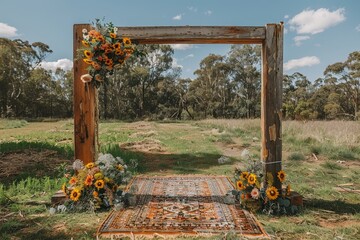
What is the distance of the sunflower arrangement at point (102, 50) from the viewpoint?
14.0ft

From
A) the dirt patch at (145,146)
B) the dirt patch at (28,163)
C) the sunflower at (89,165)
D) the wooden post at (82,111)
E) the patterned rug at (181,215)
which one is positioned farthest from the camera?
the dirt patch at (145,146)

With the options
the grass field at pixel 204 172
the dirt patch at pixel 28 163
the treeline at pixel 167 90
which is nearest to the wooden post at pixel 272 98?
the grass field at pixel 204 172

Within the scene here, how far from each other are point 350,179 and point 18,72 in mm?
37111

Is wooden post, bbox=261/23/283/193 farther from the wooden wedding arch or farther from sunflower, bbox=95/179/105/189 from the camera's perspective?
sunflower, bbox=95/179/105/189

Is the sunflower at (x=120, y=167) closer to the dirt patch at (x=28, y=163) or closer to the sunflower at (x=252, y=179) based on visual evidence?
the sunflower at (x=252, y=179)

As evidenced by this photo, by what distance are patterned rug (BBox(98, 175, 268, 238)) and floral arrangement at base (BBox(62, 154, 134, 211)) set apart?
299 mm

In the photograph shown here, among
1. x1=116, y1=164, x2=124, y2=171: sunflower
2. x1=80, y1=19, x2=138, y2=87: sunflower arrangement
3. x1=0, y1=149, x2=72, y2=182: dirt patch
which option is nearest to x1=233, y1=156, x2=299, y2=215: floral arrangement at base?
x1=116, y1=164, x2=124, y2=171: sunflower

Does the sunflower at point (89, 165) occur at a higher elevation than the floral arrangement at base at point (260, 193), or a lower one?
higher

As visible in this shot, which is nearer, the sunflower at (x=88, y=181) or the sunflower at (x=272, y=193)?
the sunflower at (x=272, y=193)

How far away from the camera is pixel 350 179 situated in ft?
20.3

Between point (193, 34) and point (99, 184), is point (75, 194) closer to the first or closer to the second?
point (99, 184)

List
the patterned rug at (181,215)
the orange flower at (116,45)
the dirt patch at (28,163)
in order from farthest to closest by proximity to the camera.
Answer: the dirt patch at (28,163) < the orange flower at (116,45) < the patterned rug at (181,215)

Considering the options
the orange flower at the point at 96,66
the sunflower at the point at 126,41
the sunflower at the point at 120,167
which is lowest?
the sunflower at the point at 120,167

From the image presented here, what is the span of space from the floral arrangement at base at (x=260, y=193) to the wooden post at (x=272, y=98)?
0.33ft
